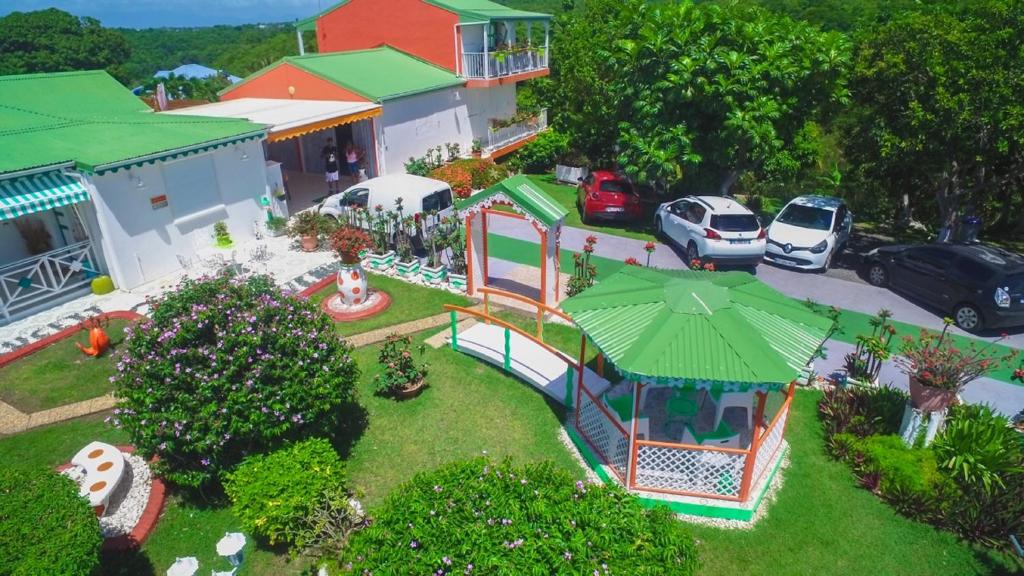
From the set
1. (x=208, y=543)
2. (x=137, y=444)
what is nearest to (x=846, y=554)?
(x=208, y=543)

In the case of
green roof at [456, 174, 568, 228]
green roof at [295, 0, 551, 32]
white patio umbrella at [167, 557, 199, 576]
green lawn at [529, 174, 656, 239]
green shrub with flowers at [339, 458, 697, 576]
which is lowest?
green lawn at [529, 174, 656, 239]

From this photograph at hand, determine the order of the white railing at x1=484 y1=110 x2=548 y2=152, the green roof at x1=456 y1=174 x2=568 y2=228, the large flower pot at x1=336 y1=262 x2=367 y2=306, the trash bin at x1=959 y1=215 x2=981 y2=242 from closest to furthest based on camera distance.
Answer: the green roof at x1=456 y1=174 x2=568 y2=228 → the large flower pot at x1=336 y1=262 x2=367 y2=306 → the trash bin at x1=959 y1=215 x2=981 y2=242 → the white railing at x1=484 y1=110 x2=548 y2=152

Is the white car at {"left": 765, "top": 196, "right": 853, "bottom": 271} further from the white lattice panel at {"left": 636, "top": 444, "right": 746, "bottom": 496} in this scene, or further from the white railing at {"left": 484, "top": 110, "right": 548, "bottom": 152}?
the white railing at {"left": 484, "top": 110, "right": 548, "bottom": 152}

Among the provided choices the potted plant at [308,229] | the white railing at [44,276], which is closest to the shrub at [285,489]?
the white railing at [44,276]

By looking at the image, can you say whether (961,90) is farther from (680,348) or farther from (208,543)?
(208,543)

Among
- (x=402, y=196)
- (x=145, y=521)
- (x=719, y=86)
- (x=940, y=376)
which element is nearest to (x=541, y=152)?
(x=719, y=86)

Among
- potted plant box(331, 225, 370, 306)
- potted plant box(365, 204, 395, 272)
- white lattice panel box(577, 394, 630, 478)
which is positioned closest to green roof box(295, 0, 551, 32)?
potted plant box(365, 204, 395, 272)

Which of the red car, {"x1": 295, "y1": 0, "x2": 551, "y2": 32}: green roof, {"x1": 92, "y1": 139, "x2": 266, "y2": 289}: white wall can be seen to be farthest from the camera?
{"x1": 295, "y1": 0, "x2": 551, "y2": 32}: green roof
